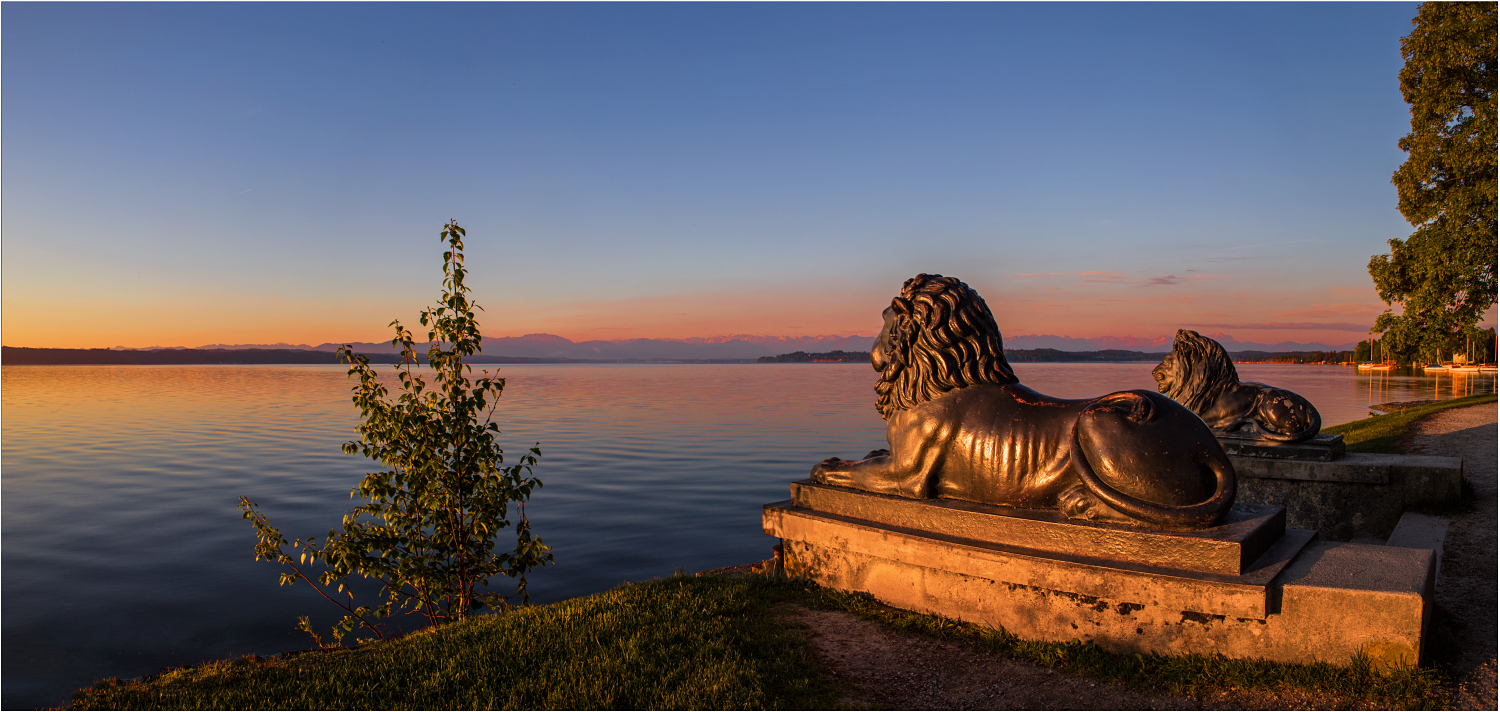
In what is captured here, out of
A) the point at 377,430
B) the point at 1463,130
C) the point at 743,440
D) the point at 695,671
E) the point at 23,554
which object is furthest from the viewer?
the point at 743,440

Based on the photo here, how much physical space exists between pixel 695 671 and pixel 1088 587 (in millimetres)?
2130

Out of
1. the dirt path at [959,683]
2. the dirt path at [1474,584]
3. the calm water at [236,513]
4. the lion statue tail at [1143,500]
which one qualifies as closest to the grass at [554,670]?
the dirt path at [959,683]

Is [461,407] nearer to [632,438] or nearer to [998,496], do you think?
[998,496]

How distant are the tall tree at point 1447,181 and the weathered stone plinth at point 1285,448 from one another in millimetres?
7402

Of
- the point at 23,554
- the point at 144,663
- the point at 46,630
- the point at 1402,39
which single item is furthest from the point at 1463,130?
the point at 23,554

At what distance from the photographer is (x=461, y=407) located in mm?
5438

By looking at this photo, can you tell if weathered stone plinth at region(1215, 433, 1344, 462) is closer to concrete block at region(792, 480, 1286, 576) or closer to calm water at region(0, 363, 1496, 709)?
concrete block at region(792, 480, 1286, 576)

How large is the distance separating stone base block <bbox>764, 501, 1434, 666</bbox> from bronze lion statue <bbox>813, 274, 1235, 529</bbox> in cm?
34

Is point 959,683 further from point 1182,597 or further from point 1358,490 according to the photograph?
point 1358,490

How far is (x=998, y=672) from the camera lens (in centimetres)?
386

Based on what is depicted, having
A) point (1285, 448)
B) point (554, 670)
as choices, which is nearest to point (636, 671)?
point (554, 670)

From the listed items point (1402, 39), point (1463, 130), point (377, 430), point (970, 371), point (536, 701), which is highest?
point (1402, 39)

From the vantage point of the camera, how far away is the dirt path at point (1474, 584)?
3.57 meters

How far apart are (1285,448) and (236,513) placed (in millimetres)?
13551
